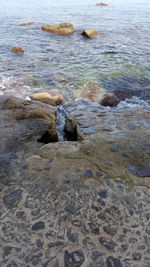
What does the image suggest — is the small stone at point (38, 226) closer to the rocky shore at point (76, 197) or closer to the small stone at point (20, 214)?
the rocky shore at point (76, 197)

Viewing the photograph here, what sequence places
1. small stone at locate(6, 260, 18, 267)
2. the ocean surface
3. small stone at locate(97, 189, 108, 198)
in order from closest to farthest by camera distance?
small stone at locate(6, 260, 18, 267) → small stone at locate(97, 189, 108, 198) → the ocean surface

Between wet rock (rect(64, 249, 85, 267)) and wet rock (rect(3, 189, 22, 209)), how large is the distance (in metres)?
1.17

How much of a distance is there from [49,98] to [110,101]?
8.31 feet

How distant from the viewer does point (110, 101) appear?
985cm

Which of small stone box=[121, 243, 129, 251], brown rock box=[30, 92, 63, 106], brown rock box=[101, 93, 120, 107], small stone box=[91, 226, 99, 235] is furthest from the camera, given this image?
brown rock box=[101, 93, 120, 107]

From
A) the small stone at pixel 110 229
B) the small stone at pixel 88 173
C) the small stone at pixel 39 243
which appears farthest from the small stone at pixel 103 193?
the small stone at pixel 39 243

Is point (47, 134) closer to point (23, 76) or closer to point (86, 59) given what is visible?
point (23, 76)

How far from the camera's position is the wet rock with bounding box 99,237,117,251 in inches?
130

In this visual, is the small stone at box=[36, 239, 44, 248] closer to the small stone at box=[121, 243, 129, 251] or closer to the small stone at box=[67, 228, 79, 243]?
the small stone at box=[67, 228, 79, 243]

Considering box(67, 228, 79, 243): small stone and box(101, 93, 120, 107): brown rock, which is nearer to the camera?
box(67, 228, 79, 243): small stone

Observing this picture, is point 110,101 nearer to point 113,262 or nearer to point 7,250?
point 113,262

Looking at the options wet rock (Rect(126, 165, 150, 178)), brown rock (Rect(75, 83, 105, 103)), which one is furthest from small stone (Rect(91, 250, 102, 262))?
brown rock (Rect(75, 83, 105, 103))

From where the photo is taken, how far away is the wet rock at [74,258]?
10.2ft

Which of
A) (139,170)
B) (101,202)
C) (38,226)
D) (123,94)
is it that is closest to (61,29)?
(123,94)
